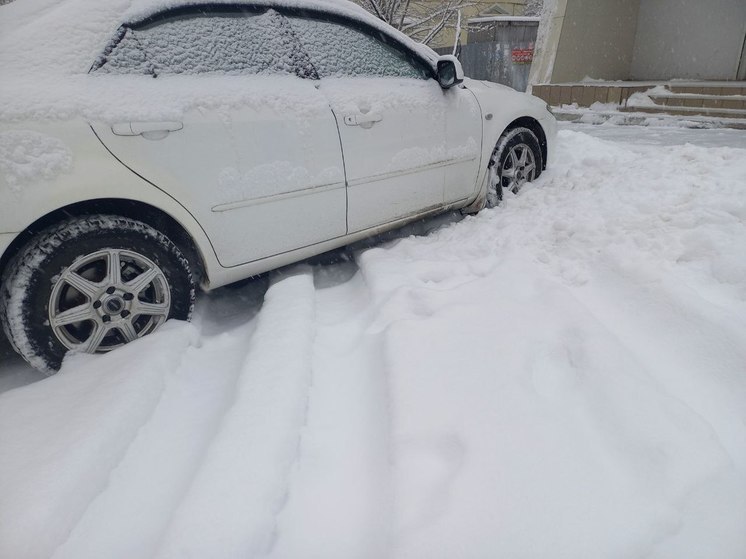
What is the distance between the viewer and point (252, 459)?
1558mm

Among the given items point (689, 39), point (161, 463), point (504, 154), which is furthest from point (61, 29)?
point (689, 39)

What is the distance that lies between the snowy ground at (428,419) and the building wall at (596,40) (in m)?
6.30

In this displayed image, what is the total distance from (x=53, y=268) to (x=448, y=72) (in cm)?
267

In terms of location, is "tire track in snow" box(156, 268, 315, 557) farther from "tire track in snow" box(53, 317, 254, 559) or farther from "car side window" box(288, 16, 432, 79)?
"car side window" box(288, 16, 432, 79)

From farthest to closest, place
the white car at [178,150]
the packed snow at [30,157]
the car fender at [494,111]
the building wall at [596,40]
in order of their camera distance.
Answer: the building wall at [596,40] → the car fender at [494,111] → the white car at [178,150] → the packed snow at [30,157]

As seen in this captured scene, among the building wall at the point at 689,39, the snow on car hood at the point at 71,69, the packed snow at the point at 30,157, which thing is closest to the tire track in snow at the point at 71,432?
the packed snow at the point at 30,157

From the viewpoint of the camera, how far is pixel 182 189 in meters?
2.27

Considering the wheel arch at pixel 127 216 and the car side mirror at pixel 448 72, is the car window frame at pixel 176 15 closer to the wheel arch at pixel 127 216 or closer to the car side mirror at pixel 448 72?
the wheel arch at pixel 127 216

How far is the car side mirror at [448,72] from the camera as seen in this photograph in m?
3.25

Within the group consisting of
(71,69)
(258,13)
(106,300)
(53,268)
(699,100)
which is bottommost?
(106,300)

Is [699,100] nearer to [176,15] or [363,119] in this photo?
[363,119]

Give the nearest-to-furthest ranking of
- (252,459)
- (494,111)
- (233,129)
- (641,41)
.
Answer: (252,459), (233,129), (494,111), (641,41)

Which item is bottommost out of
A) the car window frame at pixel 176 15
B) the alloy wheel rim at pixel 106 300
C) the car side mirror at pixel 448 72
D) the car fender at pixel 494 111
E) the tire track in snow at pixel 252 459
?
the tire track in snow at pixel 252 459

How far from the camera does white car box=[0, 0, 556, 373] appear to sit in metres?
2.00
